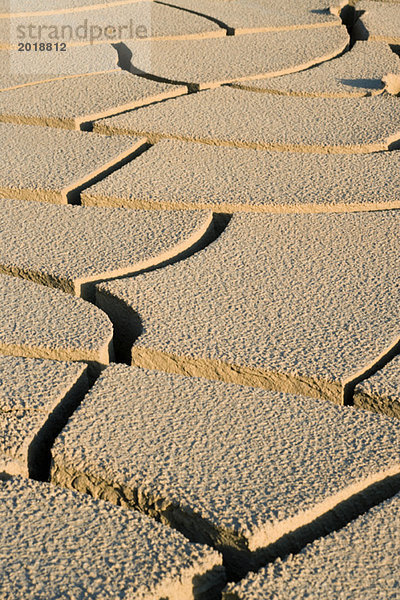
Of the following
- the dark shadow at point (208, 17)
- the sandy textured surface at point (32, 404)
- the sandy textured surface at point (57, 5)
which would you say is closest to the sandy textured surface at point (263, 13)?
the dark shadow at point (208, 17)

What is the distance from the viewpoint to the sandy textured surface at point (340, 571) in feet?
2.34

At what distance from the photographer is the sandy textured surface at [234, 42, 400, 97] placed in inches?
77.4

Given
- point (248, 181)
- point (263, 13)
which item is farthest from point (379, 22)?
point (248, 181)

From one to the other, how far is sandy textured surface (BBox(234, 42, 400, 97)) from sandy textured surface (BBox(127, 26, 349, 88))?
0.06 m

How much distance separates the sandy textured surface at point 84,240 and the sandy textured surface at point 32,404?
220mm

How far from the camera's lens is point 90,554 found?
75 cm

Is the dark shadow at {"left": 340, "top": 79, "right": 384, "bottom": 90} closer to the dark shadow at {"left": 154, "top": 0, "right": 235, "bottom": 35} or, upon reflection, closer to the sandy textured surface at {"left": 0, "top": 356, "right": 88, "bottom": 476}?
the dark shadow at {"left": 154, "top": 0, "right": 235, "bottom": 35}

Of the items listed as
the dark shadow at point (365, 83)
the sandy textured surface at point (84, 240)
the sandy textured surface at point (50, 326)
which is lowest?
the sandy textured surface at point (50, 326)

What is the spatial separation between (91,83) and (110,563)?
1.42 m

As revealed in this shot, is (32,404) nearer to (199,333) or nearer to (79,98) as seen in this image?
(199,333)

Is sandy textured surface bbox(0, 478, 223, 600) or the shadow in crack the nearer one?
sandy textured surface bbox(0, 478, 223, 600)

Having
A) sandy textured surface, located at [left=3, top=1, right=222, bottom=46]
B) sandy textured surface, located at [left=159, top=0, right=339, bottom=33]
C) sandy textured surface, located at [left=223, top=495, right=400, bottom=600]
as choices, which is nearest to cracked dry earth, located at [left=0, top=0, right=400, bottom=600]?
sandy textured surface, located at [left=223, top=495, right=400, bottom=600]

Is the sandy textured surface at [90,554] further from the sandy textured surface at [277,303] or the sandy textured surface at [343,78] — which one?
the sandy textured surface at [343,78]

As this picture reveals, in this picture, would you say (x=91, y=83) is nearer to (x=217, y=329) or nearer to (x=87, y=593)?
(x=217, y=329)
